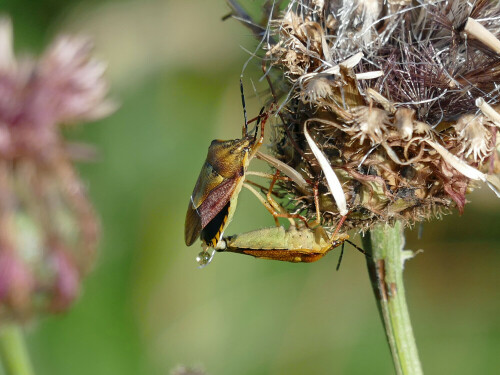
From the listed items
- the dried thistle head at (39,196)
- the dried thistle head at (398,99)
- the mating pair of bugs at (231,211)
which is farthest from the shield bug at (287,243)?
the dried thistle head at (39,196)

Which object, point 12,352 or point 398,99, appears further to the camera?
point 398,99

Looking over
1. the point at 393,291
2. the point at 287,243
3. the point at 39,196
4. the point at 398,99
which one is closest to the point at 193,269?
the point at 287,243

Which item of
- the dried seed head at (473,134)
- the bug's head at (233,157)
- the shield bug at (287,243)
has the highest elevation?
the bug's head at (233,157)

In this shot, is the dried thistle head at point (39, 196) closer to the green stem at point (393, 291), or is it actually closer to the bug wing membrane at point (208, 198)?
the bug wing membrane at point (208, 198)

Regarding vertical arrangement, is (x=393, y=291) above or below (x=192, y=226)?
below

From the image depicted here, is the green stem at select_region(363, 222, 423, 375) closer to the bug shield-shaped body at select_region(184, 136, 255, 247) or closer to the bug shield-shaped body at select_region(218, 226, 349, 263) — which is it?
the bug shield-shaped body at select_region(218, 226, 349, 263)

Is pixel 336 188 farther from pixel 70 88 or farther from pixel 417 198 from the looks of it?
pixel 70 88

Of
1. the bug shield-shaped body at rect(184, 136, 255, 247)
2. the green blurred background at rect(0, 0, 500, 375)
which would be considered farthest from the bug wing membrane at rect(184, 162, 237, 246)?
the green blurred background at rect(0, 0, 500, 375)

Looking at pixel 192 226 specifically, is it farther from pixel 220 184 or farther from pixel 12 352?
pixel 12 352
